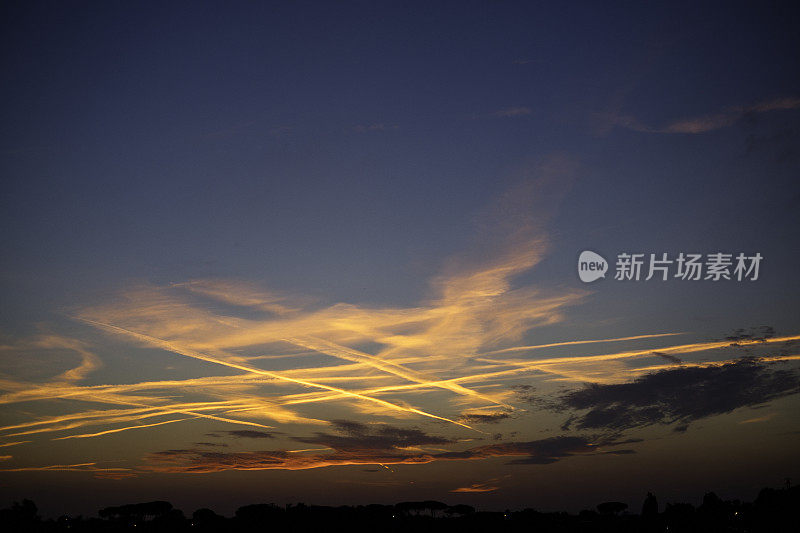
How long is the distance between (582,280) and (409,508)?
15113cm

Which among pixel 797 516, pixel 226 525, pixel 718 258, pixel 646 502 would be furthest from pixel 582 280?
pixel 226 525

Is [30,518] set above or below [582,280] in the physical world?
below

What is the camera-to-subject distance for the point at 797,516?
76875 millimetres

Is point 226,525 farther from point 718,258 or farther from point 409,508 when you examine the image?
point 718,258

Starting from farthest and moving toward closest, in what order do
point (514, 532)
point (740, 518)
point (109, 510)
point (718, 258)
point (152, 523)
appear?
point (109, 510), point (152, 523), point (514, 532), point (740, 518), point (718, 258)

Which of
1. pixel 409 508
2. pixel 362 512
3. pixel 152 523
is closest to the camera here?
pixel 152 523

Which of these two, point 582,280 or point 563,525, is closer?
point 582,280

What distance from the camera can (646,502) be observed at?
242 ft

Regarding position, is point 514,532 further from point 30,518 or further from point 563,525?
point 30,518

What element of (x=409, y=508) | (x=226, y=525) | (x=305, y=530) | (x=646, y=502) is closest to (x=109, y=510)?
(x=226, y=525)

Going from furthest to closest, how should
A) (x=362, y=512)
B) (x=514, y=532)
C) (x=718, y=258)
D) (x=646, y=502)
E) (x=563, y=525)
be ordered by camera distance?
(x=362, y=512) → (x=563, y=525) → (x=514, y=532) → (x=646, y=502) → (x=718, y=258)

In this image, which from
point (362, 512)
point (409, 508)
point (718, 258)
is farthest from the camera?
point (409, 508)

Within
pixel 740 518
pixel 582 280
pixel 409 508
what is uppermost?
pixel 582 280

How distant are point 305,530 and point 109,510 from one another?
202 ft
